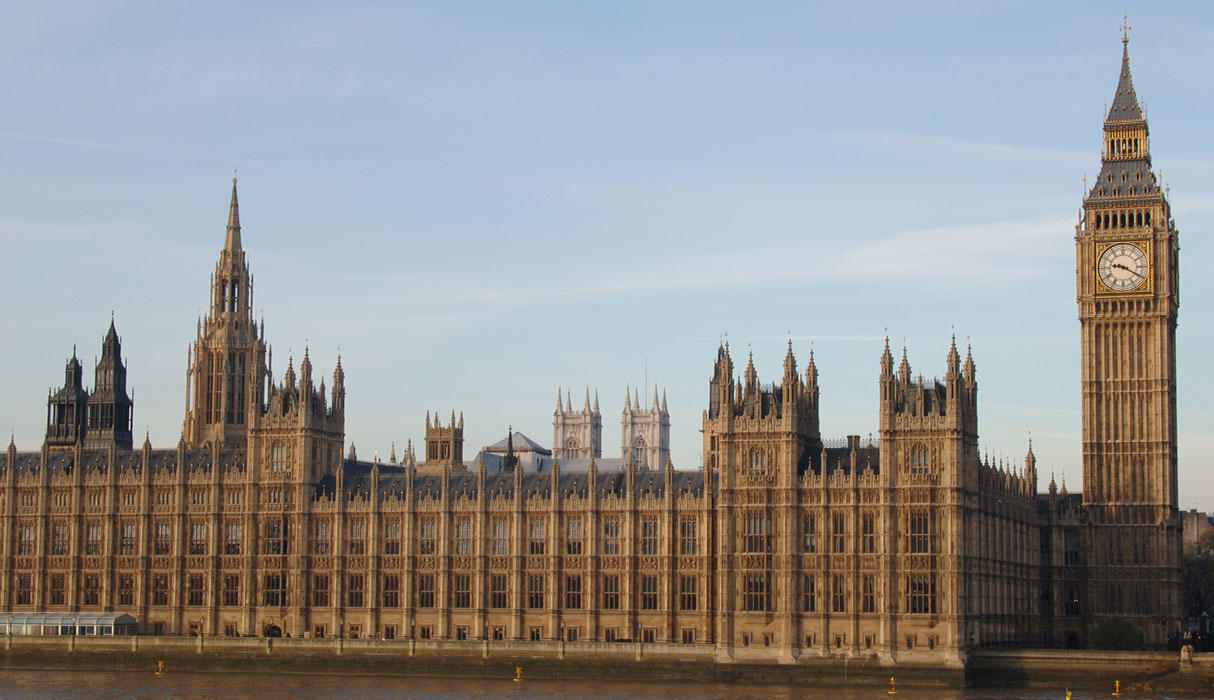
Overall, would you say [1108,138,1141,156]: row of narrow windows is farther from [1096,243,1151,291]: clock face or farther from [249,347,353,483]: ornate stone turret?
[249,347,353,483]: ornate stone turret

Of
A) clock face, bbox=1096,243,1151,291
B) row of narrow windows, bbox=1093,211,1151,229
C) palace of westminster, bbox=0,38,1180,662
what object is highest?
row of narrow windows, bbox=1093,211,1151,229

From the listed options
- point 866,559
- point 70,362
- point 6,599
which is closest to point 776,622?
point 866,559

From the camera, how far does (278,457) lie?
512ft

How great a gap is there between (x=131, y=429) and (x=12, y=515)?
25283 millimetres

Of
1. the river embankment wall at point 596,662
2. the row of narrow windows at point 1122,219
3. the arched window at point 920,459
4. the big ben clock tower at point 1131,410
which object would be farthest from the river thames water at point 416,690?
the row of narrow windows at point 1122,219

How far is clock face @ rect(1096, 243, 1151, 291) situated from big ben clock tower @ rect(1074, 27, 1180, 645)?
0.28 ft

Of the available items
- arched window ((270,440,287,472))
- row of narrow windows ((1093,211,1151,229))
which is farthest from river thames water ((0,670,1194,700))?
row of narrow windows ((1093,211,1151,229))

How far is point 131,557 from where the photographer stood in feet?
522

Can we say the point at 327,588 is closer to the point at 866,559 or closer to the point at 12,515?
the point at 12,515

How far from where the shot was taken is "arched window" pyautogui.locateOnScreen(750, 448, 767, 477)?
138m

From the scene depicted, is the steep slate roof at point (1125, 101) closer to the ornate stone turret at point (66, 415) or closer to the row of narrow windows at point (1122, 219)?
the row of narrow windows at point (1122, 219)

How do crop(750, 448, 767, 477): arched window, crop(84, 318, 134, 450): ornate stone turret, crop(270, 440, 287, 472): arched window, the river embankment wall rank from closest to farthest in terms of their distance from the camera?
1. the river embankment wall
2. crop(750, 448, 767, 477): arched window
3. crop(270, 440, 287, 472): arched window
4. crop(84, 318, 134, 450): ornate stone turret

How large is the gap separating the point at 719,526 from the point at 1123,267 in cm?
4856

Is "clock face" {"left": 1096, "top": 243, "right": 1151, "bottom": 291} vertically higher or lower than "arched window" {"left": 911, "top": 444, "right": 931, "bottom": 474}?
higher
